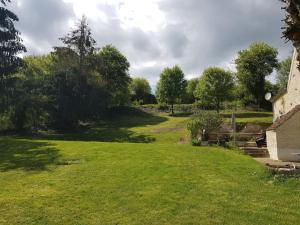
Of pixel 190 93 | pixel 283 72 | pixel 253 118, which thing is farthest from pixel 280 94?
pixel 190 93

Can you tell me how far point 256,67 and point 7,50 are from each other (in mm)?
49792

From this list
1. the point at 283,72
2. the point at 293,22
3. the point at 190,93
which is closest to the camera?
the point at 293,22

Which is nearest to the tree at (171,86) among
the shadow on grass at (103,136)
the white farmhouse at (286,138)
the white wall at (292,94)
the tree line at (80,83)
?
the tree line at (80,83)

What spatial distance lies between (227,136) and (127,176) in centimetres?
1558

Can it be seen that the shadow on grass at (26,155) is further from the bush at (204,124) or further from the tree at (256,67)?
the tree at (256,67)

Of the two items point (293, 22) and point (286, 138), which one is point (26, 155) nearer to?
point (286, 138)

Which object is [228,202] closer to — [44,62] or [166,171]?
[166,171]

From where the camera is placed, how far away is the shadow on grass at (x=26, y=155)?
18.5 m

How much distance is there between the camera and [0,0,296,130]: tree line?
39750 mm

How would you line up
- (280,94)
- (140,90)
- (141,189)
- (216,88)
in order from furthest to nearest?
(140,90) → (216,88) → (280,94) → (141,189)

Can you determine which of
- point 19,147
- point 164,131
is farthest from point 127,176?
point 164,131

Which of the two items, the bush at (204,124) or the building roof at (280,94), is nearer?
the building roof at (280,94)

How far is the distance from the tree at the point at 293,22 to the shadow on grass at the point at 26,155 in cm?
1159

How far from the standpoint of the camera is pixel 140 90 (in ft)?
344
